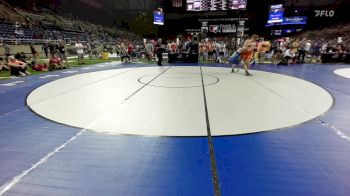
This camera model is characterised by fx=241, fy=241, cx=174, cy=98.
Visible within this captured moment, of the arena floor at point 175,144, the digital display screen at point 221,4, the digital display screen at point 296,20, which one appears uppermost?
the digital display screen at point 221,4

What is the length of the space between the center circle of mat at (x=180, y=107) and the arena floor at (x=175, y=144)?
0.02 m

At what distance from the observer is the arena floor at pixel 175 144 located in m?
2.40

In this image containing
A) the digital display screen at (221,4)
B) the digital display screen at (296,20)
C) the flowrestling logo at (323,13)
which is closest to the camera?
the digital display screen at (221,4)

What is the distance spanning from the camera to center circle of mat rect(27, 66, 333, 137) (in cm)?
391

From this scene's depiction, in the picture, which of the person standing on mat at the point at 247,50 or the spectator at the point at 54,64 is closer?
the person standing on mat at the point at 247,50

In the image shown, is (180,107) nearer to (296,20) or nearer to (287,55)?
(287,55)

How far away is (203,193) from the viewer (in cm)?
225

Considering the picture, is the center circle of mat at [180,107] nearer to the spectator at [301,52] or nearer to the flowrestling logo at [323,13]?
the spectator at [301,52]

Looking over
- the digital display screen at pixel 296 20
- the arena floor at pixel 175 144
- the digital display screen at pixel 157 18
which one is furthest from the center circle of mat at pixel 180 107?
the digital display screen at pixel 296 20

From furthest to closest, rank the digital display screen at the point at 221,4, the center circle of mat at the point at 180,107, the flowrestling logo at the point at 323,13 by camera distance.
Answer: the flowrestling logo at the point at 323,13
the digital display screen at the point at 221,4
the center circle of mat at the point at 180,107

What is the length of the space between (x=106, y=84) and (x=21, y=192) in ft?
18.1

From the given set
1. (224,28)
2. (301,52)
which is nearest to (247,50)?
(301,52)

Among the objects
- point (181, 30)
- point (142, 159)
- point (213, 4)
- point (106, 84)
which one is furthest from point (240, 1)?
point (142, 159)

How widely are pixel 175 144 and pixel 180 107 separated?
5.75 feet
